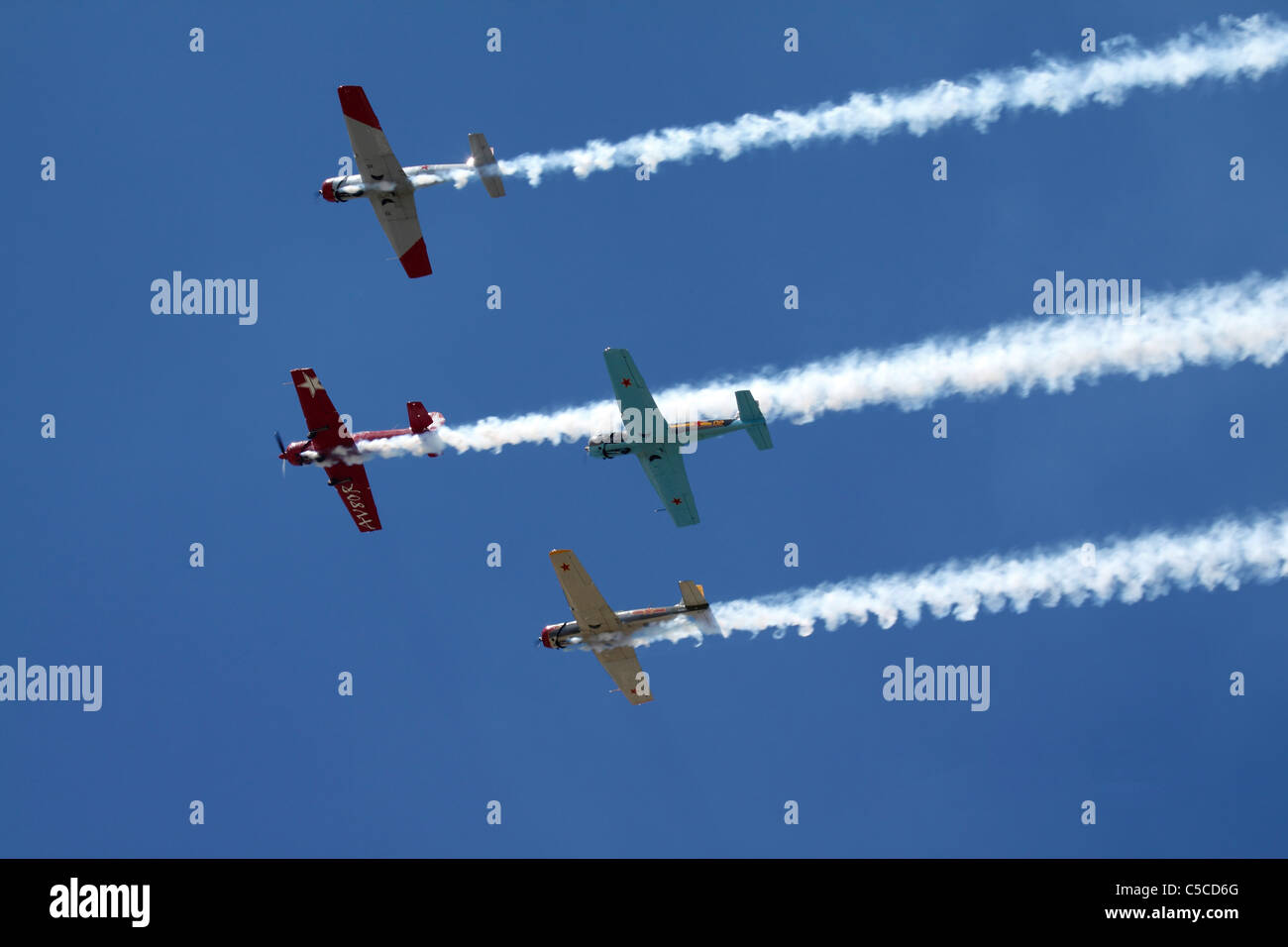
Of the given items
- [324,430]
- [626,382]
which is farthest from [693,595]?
[324,430]

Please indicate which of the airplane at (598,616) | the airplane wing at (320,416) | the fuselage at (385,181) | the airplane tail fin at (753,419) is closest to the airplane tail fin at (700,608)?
the airplane at (598,616)

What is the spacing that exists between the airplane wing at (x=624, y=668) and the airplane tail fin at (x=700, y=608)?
3.05 m

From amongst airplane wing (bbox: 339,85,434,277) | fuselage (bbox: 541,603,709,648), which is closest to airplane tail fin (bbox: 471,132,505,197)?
airplane wing (bbox: 339,85,434,277)

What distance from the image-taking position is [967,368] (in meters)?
31.9

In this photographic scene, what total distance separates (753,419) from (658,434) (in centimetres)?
281

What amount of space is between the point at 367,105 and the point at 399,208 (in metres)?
3.32

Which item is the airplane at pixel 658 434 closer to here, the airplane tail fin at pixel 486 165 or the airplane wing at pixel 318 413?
the airplane tail fin at pixel 486 165

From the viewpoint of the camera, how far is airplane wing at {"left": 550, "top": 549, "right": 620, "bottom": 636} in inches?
1342

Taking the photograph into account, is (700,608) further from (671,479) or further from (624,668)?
(671,479)

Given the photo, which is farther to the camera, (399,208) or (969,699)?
(399,208)

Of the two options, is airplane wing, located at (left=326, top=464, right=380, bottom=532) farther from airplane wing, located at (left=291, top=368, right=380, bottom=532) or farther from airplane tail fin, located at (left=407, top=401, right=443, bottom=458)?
airplane tail fin, located at (left=407, top=401, right=443, bottom=458)

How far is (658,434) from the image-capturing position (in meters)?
35.9
